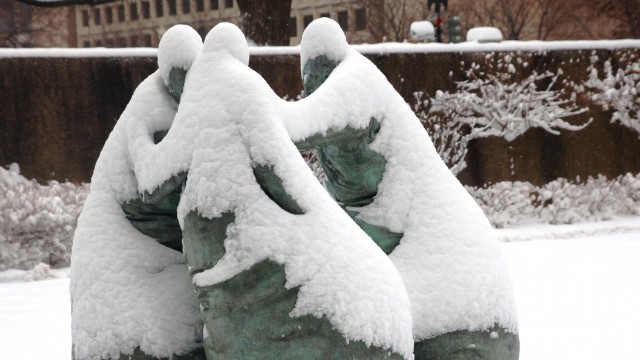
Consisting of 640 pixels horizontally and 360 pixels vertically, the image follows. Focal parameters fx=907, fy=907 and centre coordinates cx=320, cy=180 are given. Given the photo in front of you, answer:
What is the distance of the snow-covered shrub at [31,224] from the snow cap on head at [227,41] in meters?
7.14

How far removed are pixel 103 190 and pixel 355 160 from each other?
83 cm

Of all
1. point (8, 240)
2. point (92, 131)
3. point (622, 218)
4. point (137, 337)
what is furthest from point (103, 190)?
point (622, 218)

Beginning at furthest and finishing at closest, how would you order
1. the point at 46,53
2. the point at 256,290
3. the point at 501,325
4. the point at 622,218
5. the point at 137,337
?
the point at 622,218 < the point at 46,53 < the point at 501,325 < the point at 137,337 < the point at 256,290

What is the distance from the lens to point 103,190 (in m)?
2.79

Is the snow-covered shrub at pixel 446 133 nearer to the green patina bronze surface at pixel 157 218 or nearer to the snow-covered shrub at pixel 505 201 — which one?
the snow-covered shrub at pixel 505 201

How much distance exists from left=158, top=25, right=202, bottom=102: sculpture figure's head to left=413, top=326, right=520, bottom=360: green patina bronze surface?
43.9 inches

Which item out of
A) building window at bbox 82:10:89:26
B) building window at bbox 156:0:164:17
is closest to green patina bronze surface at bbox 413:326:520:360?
building window at bbox 156:0:164:17

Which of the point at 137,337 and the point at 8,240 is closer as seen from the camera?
the point at 137,337

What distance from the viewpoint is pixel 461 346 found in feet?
9.48

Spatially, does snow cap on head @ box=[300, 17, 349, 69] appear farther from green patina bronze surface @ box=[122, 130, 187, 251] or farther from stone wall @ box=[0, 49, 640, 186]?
stone wall @ box=[0, 49, 640, 186]

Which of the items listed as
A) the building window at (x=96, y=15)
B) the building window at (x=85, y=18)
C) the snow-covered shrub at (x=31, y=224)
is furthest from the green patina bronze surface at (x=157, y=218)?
the building window at (x=96, y=15)

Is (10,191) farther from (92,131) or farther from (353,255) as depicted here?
(353,255)

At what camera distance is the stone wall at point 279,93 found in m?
9.91

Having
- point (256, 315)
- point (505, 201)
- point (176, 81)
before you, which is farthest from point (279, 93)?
point (256, 315)
